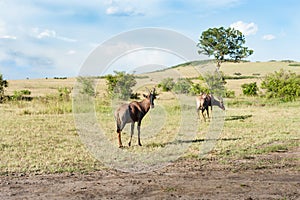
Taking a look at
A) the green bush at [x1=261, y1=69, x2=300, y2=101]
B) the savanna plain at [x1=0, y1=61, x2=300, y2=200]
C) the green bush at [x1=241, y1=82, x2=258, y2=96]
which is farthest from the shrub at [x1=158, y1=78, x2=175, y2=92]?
the green bush at [x1=241, y1=82, x2=258, y2=96]

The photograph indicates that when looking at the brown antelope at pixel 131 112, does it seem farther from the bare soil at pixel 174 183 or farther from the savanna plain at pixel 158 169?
the bare soil at pixel 174 183

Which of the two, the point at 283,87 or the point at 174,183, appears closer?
the point at 174,183

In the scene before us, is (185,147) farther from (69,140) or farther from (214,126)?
(214,126)

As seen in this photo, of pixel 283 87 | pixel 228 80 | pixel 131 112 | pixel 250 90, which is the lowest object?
pixel 131 112

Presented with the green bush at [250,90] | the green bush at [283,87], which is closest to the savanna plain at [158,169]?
the green bush at [283,87]

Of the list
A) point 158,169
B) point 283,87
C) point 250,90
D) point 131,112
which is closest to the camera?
point 158,169

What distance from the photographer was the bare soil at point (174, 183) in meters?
6.61

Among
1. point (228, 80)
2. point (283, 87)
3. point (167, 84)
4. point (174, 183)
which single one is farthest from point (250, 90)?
point (174, 183)

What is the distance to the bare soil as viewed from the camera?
6.61m

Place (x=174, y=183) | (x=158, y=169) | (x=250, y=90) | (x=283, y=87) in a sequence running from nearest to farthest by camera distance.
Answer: (x=174, y=183)
(x=158, y=169)
(x=283, y=87)
(x=250, y=90)

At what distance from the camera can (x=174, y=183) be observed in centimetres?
737

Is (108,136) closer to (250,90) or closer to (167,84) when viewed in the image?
(167,84)

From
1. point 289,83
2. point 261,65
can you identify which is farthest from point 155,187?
point 261,65

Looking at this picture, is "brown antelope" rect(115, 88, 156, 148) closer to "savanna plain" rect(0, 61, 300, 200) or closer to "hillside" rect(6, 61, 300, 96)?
"savanna plain" rect(0, 61, 300, 200)
